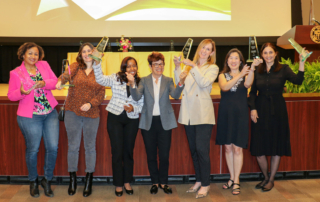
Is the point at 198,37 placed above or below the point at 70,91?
above

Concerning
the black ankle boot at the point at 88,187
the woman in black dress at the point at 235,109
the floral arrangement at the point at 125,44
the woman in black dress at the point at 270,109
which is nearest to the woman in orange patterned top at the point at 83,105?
the black ankle boot at the point at 88,187

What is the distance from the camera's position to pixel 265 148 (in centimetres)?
279

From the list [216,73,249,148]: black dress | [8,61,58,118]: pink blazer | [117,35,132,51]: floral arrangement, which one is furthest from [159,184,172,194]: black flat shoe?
[117,35,132,51]: floral arrangement

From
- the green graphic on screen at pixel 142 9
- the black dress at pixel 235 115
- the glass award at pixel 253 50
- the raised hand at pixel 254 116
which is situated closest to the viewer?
the glass award at pixel 253 50

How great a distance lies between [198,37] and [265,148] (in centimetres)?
618

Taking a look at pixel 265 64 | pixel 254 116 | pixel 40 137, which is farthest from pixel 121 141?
pixel 265 64

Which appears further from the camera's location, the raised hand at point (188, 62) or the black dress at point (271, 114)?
the black dress at point (271, 114)

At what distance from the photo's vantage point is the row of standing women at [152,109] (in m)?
2.58

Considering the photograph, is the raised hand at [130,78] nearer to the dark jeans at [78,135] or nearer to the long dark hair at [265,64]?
the dark jeans at [78,135]

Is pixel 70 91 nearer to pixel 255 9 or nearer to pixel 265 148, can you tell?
pixel 265 148

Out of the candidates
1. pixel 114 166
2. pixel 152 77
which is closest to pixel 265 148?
pixel 152 77

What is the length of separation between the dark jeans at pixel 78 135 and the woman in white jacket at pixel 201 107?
3.03 feet

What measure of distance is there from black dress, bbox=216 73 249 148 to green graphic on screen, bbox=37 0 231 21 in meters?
5.72

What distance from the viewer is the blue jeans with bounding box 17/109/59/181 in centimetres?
260
